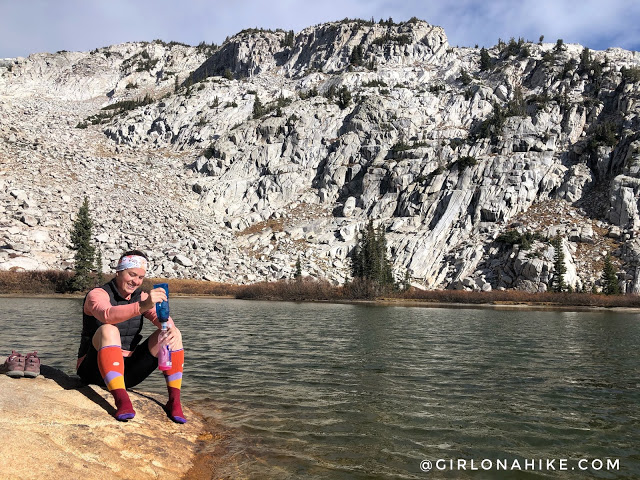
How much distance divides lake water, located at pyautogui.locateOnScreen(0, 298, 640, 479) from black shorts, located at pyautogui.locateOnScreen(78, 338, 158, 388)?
1917 millimetres

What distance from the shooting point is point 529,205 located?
111500mm

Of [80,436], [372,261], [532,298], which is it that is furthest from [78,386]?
[372,261]

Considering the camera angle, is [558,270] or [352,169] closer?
[558,270]

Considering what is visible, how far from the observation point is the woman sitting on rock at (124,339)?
6.95m

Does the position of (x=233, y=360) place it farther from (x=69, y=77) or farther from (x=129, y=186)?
(x=69, y=77)

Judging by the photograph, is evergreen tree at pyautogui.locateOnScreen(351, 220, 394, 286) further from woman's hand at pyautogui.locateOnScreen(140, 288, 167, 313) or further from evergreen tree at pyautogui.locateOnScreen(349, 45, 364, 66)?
evergreen tree at pyautogui.locateOnScreen(349, 45, 364, 66)

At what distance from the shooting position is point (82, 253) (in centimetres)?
7975

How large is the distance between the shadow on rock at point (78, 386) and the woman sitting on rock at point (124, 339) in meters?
0.20

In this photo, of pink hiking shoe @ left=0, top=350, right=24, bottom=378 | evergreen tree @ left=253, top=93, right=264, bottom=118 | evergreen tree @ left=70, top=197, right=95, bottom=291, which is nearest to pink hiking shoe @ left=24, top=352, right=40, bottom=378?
pink hiking shoe @ left=0, top=350, right=24, bottom=378

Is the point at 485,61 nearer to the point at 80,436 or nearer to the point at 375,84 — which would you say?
the point at 375,84

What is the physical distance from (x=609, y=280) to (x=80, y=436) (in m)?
98.7

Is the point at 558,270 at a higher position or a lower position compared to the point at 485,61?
lower

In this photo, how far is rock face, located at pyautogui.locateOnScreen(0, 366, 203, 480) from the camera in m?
5.14

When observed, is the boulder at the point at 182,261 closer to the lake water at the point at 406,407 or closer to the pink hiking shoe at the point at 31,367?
the lake water at the point at 406,407
